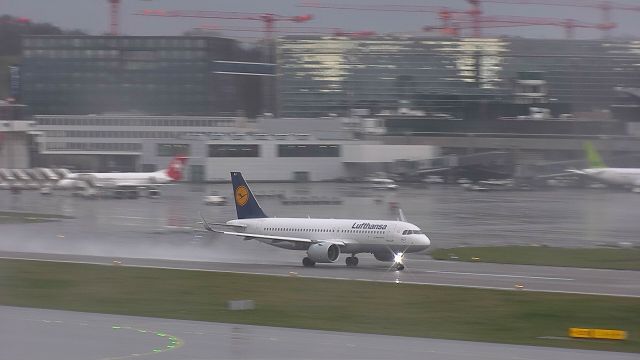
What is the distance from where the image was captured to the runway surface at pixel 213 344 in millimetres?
19125

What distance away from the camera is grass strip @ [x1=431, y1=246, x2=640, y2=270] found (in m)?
42.2

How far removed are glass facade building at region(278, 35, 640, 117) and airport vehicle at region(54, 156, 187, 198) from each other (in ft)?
107

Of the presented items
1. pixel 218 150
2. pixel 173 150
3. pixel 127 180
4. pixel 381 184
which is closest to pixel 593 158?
pixel 381 184

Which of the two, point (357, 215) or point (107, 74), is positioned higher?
point (107, 74)

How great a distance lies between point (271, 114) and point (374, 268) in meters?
76.8

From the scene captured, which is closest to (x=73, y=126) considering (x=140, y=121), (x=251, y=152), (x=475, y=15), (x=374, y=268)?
(x=140, y=121)

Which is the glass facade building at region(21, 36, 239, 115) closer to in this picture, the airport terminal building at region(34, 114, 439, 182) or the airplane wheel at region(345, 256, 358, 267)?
the airport terminal building at region(34, 114, 439, 182)

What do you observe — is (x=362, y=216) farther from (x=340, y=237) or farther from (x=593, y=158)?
(x=593, y=158)

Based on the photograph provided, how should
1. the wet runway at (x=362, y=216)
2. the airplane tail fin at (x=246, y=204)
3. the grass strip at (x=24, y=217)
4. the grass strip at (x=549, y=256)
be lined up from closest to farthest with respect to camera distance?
the wet runway at (x=362, y=216), the grass strip at (x=549, y=256), the airplane tail fin at (x=246, y=204), the grass strip at (x=24, y=217)

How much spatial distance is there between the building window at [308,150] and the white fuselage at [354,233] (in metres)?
40.2

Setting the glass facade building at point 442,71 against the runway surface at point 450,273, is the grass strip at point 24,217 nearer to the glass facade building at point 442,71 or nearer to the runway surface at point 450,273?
the runway surface at point 450,273

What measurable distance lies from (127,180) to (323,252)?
45.6 m

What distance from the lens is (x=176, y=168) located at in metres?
82.4

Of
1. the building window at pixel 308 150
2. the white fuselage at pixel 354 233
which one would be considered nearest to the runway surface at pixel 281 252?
the white fuselage at pixel 354 233
